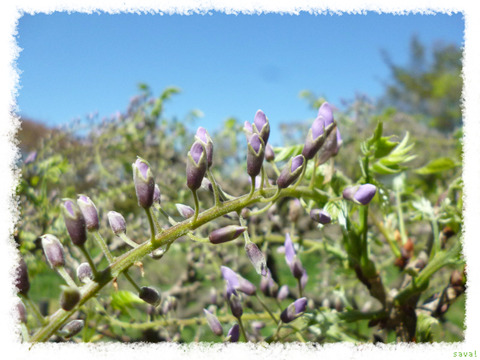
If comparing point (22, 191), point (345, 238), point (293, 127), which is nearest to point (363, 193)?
point (345, 238)

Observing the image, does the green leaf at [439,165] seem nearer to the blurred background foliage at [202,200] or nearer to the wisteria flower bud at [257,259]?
the blurred background foliage at [202,200]

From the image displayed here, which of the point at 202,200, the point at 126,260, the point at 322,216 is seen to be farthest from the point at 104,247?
the point at 202,200

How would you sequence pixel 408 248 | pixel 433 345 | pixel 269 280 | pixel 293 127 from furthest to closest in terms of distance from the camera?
pixel 293 127 → pixel 408 248 → pixel 269 280 → pixel 433 345

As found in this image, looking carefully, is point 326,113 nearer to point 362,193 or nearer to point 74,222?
point 362,193

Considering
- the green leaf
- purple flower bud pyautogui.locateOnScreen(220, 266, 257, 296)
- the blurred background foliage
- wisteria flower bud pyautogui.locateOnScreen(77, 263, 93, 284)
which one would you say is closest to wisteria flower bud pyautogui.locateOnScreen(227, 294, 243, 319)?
purple flower bud pyautogui.locateOnScreen(220, 266, 257, 296)

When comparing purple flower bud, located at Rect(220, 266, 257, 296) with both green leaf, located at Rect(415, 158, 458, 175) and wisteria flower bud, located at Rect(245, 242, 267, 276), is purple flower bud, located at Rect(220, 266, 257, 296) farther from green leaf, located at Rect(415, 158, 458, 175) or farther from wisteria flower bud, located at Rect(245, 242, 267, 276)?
green leaf, located at Rect(415, 158, 458, 175)

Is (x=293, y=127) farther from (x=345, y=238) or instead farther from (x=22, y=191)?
(x=345, y=238)

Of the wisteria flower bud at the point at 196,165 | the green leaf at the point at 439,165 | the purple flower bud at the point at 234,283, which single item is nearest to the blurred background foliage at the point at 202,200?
the green leaf at the point at 439,165
